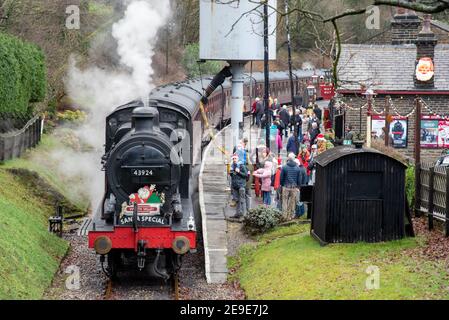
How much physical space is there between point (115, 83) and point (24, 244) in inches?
463

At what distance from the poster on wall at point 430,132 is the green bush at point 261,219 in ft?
33.2

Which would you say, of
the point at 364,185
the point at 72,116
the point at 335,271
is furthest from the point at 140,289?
the point at 72,116

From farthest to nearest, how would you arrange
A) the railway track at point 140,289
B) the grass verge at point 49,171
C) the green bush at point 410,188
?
the grass verge at point 49,171
the green bush at point 410,188
the railway track at point 140,289

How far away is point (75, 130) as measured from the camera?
117ft

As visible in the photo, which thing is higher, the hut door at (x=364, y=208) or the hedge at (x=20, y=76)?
the hedge at (x=20, y=76)

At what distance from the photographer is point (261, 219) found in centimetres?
1945

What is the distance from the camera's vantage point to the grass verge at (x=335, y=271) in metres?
13.1

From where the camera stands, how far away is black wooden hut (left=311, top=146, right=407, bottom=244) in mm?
15969

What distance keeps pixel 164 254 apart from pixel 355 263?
392cm

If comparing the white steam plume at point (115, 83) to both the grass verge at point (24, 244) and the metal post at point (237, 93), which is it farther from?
the grass verge at point (24, 244)

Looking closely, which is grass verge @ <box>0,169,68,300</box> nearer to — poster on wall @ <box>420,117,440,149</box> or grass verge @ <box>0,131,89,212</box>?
grass verge @ <box>0,131,89,212</box>

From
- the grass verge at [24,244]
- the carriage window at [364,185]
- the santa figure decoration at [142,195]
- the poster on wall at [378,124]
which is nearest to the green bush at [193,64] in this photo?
the poster on wall at [378,124]

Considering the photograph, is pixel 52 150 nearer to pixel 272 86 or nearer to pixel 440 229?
pixel 440 229
